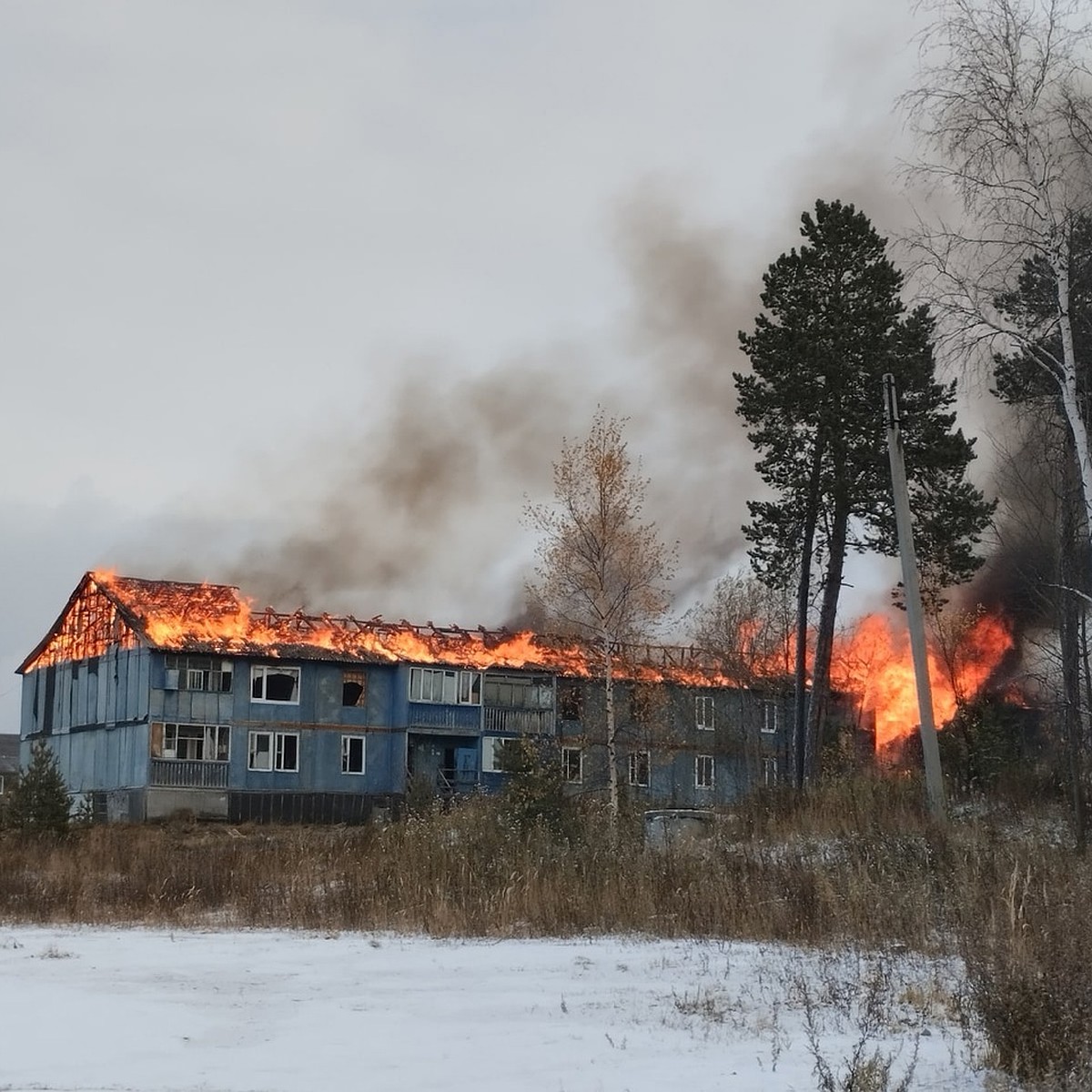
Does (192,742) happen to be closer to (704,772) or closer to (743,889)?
(704,772)

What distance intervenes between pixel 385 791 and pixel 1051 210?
39.9 meters

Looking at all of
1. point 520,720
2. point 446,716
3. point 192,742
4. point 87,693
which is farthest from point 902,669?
point 87,693

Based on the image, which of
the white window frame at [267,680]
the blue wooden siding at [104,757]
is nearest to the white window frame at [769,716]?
the white window frame at [267,680]

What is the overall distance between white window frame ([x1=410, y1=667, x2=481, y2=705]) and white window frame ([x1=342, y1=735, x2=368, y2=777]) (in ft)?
8.32

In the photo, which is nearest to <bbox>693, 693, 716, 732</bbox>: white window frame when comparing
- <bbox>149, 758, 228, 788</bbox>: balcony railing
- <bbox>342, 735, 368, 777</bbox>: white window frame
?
<bbox>342, 735, 368, 777</bbox>: white window frame

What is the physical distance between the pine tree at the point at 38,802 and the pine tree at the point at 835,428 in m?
18.6

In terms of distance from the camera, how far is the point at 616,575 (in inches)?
1215

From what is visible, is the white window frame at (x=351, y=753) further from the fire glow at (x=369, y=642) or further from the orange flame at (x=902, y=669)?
the orange flame at (x=902, y=669)

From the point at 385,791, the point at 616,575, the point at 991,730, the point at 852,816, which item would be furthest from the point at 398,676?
the point at 852,816

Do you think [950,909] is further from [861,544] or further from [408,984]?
[861,544]

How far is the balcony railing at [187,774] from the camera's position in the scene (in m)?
48.0

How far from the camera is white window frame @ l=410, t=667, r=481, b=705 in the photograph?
176 ft

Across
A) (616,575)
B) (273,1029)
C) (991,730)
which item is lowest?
(273,1029)

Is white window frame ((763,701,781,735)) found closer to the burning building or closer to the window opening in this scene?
the burning building
